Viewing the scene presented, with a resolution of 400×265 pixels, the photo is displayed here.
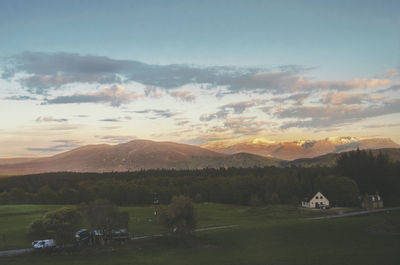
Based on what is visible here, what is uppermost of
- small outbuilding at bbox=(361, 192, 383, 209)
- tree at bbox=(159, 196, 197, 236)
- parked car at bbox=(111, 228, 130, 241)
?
tree at bbox=(159, 196, 197, 236)

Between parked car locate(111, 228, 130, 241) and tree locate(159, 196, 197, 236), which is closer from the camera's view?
parked car locate(111, 228, 130, 241)

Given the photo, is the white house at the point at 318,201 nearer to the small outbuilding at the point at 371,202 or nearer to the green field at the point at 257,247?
the small outbuilding at the point at 371,202

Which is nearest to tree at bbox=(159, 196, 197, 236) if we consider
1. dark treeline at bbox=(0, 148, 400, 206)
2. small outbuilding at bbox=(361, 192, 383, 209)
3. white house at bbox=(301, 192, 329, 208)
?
white house at bbox=(301, 192, 329, 208)

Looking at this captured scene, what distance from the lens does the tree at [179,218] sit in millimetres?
71562

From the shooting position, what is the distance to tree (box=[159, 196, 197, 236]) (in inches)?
2817

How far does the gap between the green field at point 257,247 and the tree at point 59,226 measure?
2618mm

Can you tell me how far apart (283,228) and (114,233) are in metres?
31.7

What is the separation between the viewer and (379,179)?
154375 mm

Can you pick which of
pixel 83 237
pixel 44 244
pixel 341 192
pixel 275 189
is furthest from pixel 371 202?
pixel 44 244

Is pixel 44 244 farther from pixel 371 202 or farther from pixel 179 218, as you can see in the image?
pixel 371 202

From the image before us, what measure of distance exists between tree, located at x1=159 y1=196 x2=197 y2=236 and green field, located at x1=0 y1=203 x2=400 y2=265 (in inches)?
87.9

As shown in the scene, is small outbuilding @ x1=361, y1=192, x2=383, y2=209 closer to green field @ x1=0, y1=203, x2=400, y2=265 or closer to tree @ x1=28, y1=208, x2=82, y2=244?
green field @ x1=0, y1=203, x2=400, y2=265

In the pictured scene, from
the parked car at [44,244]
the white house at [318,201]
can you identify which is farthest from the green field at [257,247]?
the white house at [318,201]

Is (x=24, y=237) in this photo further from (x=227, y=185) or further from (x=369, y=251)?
(x=227, y=185)
